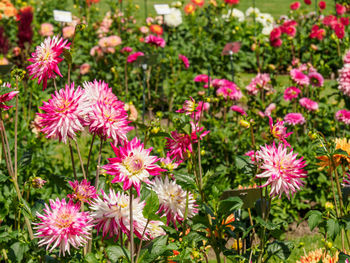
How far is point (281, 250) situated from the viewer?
5.32ft

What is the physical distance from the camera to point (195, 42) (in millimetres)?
5551

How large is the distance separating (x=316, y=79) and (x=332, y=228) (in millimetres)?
2219

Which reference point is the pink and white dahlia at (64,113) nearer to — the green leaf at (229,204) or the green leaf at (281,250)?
the green leaf at (229,204)

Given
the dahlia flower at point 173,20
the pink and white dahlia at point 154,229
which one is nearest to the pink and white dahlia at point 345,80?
the pink and white dahlia at point 154,229

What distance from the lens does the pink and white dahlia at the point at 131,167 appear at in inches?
45.7

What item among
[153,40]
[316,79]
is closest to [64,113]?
[316,79]

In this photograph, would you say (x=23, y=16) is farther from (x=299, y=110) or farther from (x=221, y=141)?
(x=299, y=110)

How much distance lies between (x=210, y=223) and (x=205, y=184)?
0.42 feet

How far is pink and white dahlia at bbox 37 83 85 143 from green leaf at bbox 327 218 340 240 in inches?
33.8

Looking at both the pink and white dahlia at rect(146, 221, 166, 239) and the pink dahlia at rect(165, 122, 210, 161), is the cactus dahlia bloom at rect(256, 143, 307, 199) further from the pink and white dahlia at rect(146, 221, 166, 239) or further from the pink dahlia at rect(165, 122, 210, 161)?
the pink and white dahlia at rect(146, 221, 166, 239)

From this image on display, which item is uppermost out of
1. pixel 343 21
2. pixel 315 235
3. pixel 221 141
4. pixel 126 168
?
pixel 126 168

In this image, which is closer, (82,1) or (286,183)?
(286,183)

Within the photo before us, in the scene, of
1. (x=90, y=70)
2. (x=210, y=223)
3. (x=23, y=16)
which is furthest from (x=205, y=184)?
(x=90, y=70)

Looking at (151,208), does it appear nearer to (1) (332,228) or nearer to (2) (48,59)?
(2) (48,59)
